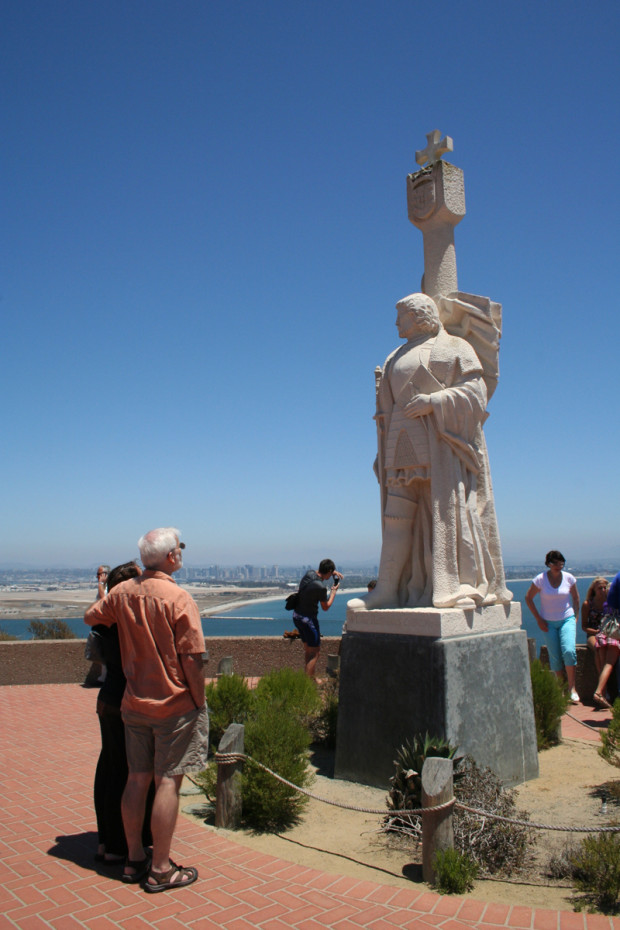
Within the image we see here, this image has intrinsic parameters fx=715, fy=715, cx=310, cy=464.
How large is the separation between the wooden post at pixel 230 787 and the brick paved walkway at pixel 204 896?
15 centimetres

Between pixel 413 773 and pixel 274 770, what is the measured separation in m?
1.01

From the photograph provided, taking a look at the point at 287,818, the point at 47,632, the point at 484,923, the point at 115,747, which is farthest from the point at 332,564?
the point at 47,632

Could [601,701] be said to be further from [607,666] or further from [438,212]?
[438,212]

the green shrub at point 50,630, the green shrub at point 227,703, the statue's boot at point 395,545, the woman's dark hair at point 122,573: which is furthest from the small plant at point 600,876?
the green shrub at point 50,630

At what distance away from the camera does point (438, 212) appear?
664 cm

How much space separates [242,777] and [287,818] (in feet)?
1.53

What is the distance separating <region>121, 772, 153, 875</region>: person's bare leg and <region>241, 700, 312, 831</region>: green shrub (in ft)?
3.64

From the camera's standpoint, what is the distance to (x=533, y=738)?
6.09m

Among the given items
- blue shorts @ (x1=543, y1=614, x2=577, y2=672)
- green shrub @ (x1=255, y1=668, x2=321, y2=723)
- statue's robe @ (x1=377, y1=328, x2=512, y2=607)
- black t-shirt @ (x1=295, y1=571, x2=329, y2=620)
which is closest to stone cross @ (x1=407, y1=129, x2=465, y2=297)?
statue's robe @ (x1=377, y1=328, x2=512, y2=607)

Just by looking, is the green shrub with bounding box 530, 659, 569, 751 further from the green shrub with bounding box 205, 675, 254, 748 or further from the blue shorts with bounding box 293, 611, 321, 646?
the blue shorts with bounding box 293, 611, 321, 646

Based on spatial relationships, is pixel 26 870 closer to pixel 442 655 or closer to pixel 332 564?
pixel 442 655

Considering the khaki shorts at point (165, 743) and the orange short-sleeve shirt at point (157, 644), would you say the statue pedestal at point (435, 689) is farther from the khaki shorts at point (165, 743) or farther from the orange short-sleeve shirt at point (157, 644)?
the orange short-sleeve shirt at point (157, 644)

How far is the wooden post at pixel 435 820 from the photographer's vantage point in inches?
153

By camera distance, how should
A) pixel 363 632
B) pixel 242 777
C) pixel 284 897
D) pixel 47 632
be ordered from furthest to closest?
pixel 47 632 < pixel 363 632 < pixel 242 777 < pixel 284 897
